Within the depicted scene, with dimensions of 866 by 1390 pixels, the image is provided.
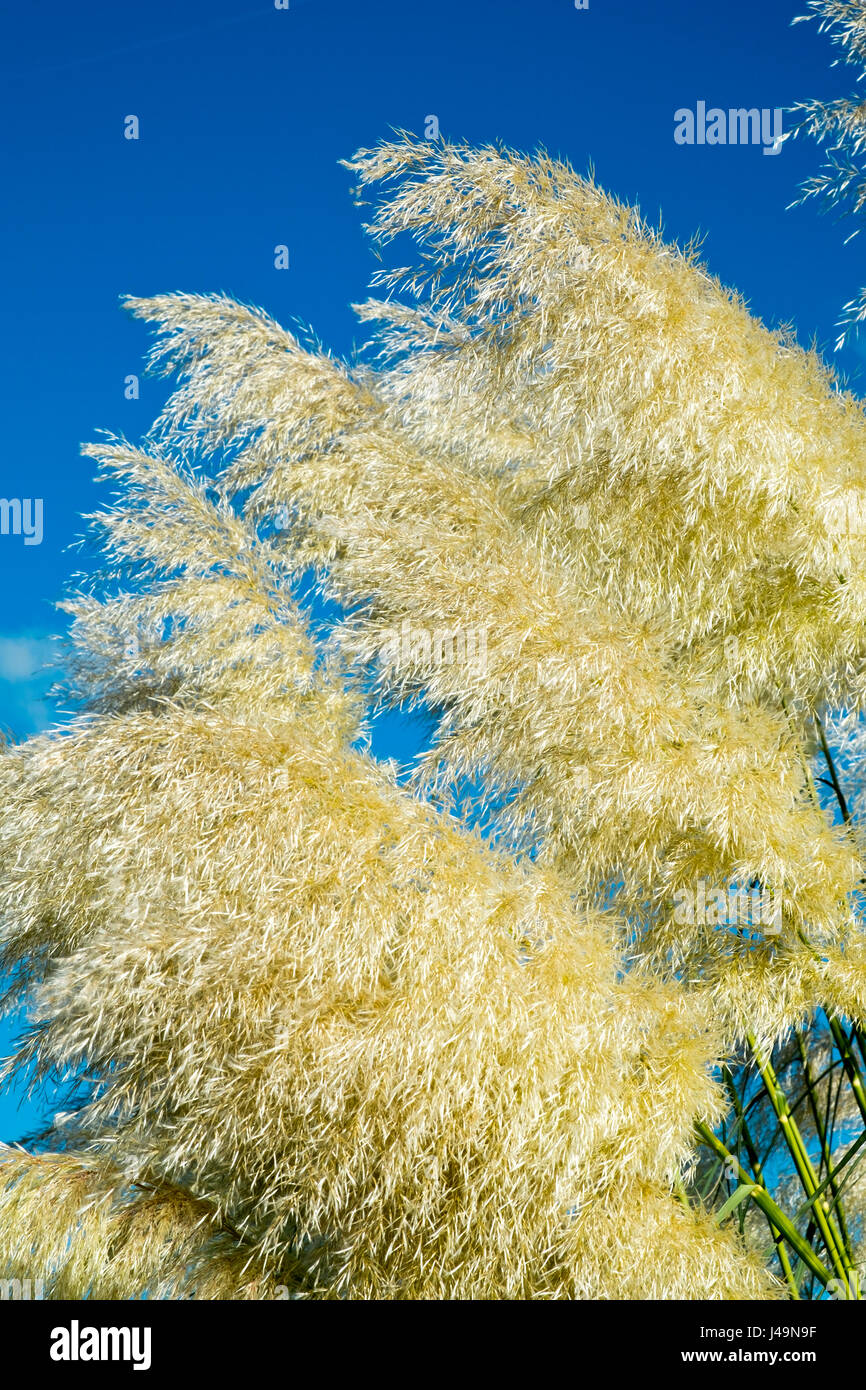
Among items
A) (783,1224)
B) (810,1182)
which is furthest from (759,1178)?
(783,1224)

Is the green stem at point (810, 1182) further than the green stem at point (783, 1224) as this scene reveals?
Yes

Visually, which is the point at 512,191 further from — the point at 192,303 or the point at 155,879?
the point at 155,879

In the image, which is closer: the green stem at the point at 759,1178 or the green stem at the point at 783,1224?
the green stem at the point at 783,1224

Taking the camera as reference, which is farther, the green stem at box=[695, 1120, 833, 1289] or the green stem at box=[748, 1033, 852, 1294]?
the green stem at box=[748, 1033, 852, 1294]

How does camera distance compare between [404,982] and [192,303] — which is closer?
[404,982]

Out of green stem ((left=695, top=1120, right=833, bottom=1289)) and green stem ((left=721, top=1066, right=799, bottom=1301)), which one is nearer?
green stem ((left=695, top=1120, right=833, bottom=1289))

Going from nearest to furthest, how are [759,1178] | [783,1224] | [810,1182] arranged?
[783,1224]
[810,1182]
[759,1178]

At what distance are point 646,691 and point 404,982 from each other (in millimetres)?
723

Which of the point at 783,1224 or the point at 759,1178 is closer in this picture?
the point at 783,1224

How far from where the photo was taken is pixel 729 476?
2.35m

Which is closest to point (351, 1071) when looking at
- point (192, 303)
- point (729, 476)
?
point (729, 476)

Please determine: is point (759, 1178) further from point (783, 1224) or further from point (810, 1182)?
point (783, 1224)
